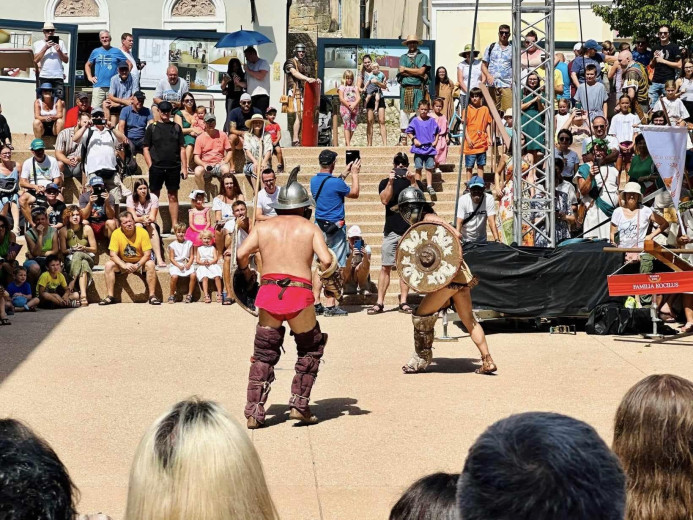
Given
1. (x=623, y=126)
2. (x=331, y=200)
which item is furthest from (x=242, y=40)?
(x=623, y=126)

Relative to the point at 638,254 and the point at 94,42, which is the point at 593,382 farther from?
the point at 94,42

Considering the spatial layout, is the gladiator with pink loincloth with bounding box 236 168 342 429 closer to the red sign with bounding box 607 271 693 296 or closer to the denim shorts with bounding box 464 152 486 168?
the red sign with bounding box 607 271 693 296

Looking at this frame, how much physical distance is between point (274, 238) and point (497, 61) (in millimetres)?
11593

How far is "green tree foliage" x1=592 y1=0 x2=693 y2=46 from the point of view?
24391 mm

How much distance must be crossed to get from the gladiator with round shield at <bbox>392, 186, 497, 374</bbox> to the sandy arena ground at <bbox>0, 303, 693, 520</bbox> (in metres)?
0.25

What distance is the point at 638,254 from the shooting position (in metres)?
12.6

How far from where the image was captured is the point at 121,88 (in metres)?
18.2

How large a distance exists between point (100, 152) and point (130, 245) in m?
1.96

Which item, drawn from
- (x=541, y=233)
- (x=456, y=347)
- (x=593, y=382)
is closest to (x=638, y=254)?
(x=541, y=233)

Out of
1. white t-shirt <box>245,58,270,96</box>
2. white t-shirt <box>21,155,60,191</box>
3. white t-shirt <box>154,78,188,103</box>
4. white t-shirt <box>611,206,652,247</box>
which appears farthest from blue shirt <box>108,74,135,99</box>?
white t-shirt <box>611,206,652,247</box>

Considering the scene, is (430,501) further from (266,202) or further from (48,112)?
(48,112)

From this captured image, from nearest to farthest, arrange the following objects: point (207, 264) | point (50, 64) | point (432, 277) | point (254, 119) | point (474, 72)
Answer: point (432, 277)
point (207, 264)
point (254, 119)
point (50, 64)
point (474, 72)

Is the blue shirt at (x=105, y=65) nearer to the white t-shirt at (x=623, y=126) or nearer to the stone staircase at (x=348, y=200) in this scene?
the stone staircase at (x=348, y=200)

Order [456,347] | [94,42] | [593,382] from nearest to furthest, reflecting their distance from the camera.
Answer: [593,382], [456,347], [94,42]
